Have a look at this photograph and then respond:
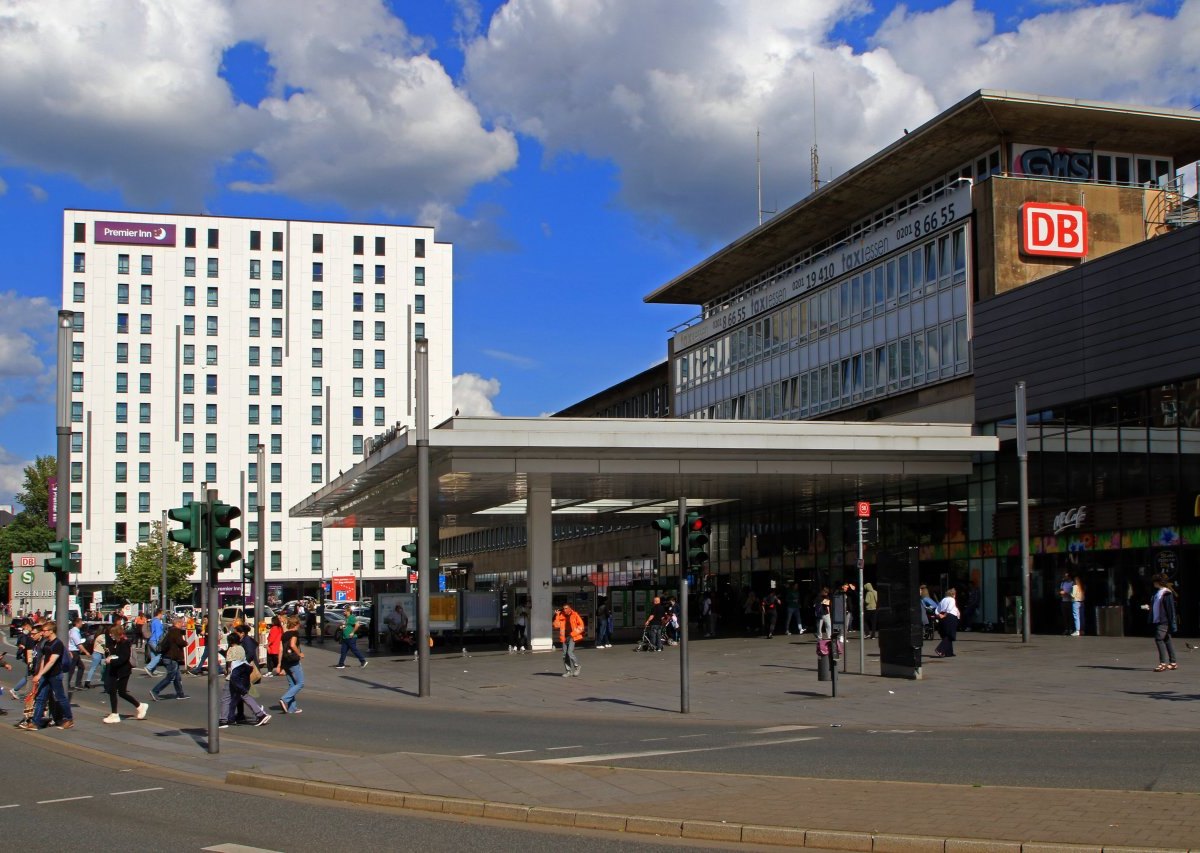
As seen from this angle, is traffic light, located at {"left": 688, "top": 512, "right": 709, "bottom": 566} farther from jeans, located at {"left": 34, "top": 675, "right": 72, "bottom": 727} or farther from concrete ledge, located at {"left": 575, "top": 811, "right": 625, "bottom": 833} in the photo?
jeans, located at {"left": 34, "top": 675, "right": 72, "bottom": 727}

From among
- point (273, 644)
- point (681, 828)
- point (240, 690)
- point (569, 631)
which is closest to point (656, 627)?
point (569, 631)

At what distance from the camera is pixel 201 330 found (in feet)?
338

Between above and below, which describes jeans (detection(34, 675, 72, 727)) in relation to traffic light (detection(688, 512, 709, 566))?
below

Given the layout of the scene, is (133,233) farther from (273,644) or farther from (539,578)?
(273,644)

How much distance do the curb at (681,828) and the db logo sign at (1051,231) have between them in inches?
1422

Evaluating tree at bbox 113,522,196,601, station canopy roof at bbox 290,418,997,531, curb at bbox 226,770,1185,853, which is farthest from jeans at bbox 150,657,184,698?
tree at bbox 113,522,196,601

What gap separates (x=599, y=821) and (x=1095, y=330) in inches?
1213

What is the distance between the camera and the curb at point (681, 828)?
28.4 feet

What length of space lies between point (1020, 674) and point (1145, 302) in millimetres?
14149

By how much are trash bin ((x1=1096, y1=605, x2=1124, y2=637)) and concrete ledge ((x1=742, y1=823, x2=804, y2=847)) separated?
29859 mm

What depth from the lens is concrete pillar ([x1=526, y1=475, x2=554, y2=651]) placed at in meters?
39.6

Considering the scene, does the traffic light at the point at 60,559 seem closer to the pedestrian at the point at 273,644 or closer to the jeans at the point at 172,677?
the jeans at the point at 172,677

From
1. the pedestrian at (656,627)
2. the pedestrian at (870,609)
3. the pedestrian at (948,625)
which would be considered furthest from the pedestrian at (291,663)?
the pedestrian at (656,627)

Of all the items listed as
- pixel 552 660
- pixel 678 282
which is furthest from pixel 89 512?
Answer: pixel 552 660
